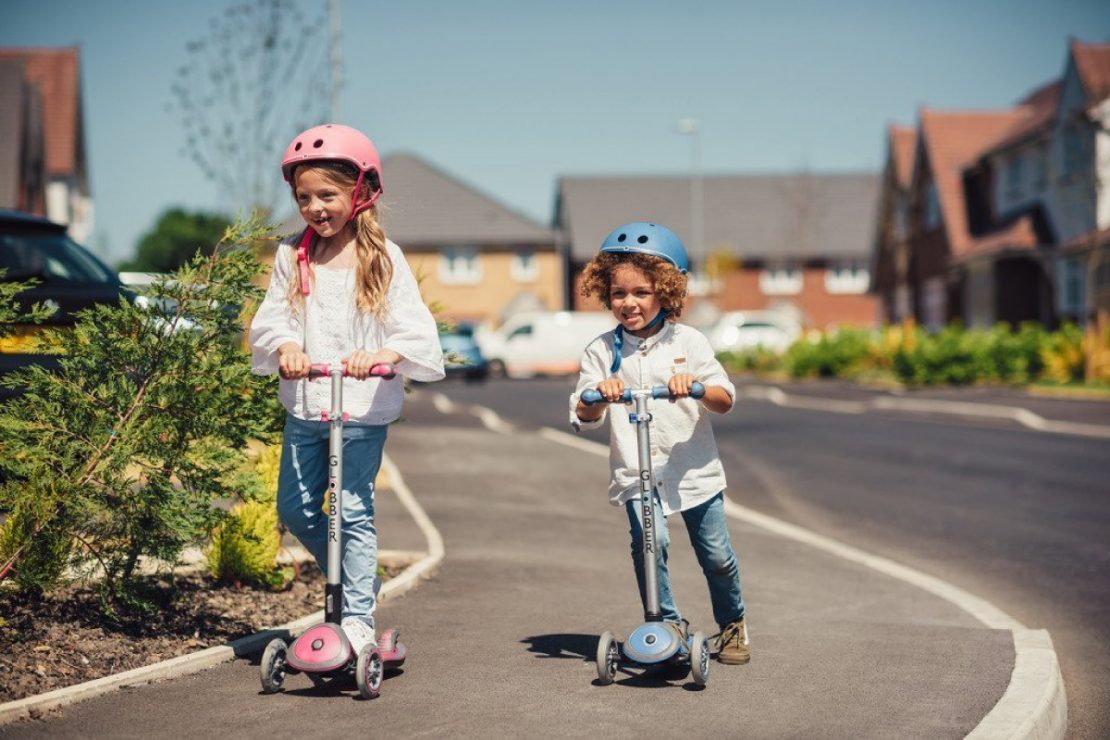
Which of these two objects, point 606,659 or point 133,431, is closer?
point 606,659

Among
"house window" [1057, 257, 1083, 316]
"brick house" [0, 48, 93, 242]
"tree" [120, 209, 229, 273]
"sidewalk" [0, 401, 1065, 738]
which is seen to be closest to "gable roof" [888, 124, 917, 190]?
"house window" [1057, 257, 1083, 316]

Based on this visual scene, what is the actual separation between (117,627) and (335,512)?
1.38m

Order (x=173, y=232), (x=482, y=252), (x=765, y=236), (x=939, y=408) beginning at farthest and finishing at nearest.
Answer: (x=173, y=232), (x=765, y=236), (x=482, y=252), (x=939, y=408)

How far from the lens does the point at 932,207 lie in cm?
4609

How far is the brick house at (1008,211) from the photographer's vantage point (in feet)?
110

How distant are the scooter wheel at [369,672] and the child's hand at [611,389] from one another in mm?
1186

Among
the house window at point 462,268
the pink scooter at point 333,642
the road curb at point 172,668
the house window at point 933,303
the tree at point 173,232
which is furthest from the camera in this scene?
the tree at point 173,232

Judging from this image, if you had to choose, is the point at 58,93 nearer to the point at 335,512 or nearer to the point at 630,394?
the point at 335,512

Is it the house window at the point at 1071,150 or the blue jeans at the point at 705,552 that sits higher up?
the house window at the point at 1071,150

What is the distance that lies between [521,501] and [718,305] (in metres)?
53.9

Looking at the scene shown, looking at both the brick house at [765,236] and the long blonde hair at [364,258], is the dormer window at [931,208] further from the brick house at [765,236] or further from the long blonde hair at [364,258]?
the long blonde hair at [364,258]

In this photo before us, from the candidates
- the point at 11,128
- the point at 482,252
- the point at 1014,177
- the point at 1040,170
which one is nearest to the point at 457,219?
the point at 482,252

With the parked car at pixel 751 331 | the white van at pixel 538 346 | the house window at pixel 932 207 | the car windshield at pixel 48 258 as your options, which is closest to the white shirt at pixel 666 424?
the car windshield at pixel 48 258

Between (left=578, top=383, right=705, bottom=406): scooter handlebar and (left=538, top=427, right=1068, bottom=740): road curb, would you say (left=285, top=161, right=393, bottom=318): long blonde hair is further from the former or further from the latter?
(left=538, top=427, right=1068, bottom=740): road curb
